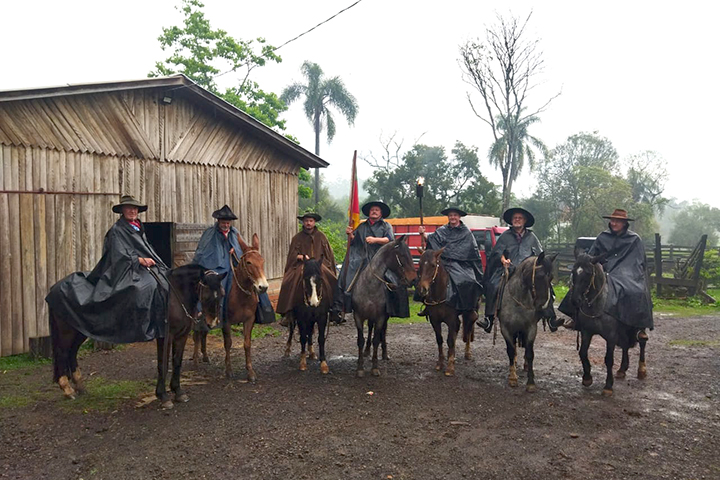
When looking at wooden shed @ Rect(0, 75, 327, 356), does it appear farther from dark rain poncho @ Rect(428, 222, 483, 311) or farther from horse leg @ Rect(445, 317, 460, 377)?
horse leg @ Rect(445, 317, 460, 377)

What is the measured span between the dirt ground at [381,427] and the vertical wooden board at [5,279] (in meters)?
0.73

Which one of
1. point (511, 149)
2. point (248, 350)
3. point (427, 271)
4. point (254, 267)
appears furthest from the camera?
point (511, 149)

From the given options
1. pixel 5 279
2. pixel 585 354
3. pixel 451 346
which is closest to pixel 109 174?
pixel 5 279

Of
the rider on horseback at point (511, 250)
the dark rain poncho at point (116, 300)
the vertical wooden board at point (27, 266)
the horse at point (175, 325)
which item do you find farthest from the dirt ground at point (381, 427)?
the rider on horseback at point (511, 250)

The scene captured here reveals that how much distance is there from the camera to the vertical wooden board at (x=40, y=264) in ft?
27.6

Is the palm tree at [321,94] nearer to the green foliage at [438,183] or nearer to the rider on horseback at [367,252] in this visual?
the green foliage at [438,183]

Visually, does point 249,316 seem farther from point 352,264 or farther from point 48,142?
point 48,142

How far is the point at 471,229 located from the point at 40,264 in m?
13.1

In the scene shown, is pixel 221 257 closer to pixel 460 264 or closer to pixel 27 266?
pixel 27 266

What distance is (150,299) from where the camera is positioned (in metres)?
6.02

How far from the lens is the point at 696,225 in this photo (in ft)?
174

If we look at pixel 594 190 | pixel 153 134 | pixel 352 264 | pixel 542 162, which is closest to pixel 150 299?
pixel 352 264

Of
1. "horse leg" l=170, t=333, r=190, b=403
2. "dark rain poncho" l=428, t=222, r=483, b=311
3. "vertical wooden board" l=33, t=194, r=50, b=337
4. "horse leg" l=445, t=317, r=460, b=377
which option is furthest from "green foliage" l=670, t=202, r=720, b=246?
"vertical wooden board" l=33, t=194, r=50, b=337

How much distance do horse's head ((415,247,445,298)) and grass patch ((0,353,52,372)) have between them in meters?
6.53
